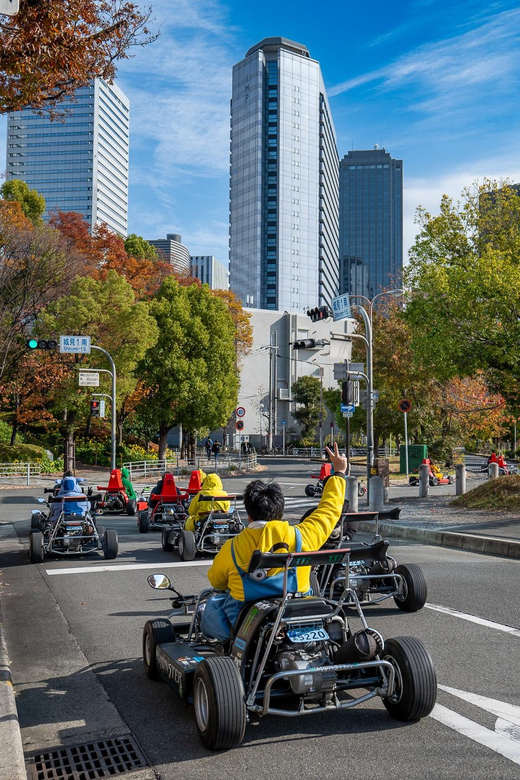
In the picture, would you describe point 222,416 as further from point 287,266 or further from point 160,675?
point 287,266

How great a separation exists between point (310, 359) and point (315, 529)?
272 feet

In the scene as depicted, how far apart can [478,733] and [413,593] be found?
10.4ft

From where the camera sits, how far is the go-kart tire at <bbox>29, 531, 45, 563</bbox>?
11148mm

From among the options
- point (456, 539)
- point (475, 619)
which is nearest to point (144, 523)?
point (456, 539)

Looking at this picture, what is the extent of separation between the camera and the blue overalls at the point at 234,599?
4.43m

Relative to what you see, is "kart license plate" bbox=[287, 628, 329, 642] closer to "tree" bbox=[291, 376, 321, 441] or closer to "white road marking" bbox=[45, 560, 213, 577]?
"white road marking" bbox=[45, 560, 213, 577]

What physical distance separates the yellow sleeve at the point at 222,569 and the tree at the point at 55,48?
240 inches

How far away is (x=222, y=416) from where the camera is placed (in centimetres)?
4284

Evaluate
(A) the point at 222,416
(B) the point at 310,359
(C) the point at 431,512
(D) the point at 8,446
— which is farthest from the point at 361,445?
(C) the point at 431,512

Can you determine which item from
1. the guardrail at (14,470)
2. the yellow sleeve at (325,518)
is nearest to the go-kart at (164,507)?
the yellow sleeve at (325,518)

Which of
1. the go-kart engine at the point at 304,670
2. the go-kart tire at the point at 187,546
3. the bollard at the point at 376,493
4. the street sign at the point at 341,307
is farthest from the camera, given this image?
the street sign at the point at 341,307

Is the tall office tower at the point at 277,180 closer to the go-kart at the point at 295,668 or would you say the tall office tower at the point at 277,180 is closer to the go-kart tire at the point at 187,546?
the go-kart tire at the point at 187,546

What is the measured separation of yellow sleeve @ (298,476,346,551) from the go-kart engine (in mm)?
759

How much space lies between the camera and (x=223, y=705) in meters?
3.85
